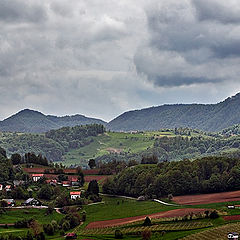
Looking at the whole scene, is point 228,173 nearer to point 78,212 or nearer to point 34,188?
point 78,212

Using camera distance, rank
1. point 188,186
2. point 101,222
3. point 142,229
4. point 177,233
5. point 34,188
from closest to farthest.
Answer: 1. point 177,233
2. point 142,229
3. point 101,222
4. point 188,186
5. point 34,188

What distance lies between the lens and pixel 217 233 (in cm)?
9494

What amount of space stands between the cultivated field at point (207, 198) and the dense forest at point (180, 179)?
6435 mm

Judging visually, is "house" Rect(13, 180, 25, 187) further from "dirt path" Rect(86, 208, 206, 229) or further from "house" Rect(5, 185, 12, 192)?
"dirt path" Rect(86, 208, 206, 229)

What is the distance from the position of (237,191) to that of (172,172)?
2513 centimetres

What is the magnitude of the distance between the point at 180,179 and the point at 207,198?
68.3ft

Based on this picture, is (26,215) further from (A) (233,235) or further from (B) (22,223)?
(A) (233,235)

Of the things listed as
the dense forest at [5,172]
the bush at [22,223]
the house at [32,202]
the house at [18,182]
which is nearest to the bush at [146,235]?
the bush at [22,223]

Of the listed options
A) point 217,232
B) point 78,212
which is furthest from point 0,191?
point 217,232

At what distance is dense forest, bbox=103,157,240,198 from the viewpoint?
162000 mm

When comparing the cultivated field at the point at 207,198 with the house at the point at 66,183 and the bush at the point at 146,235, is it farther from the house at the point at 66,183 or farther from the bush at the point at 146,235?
the house at the point at 66,183

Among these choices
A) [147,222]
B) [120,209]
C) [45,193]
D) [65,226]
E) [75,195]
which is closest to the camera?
[147,222]

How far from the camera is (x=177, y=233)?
102m

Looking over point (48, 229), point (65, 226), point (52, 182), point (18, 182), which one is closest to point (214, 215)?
point (65, 226)
